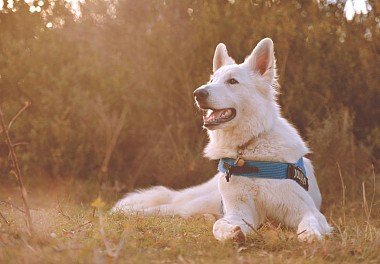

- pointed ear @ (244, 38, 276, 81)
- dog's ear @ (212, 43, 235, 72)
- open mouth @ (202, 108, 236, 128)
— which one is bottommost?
open mouth @ (202, 108, 236, 128)

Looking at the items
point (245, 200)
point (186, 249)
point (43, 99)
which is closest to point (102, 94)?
point (43, 99)

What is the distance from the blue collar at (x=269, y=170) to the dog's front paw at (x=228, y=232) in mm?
539

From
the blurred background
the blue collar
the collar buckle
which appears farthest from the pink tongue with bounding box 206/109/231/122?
the blurred background

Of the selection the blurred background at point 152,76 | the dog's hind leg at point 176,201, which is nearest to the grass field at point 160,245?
the dog's hind leg at point 176,201

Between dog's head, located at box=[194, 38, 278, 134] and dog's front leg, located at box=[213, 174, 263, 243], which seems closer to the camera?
dog's front leg, located at box=[213, 174, 263, 243]

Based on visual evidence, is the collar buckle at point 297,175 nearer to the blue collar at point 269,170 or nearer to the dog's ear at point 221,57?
the blue collar at point 269,170

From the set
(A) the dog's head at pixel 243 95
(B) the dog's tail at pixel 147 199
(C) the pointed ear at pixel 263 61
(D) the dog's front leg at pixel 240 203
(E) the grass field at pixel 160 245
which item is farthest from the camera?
(B) the dog's tail at pixel 147 199

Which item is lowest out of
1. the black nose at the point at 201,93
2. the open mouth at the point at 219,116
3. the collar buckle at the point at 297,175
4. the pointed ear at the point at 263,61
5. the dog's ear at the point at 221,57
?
the collar buckle at the point at 297,175

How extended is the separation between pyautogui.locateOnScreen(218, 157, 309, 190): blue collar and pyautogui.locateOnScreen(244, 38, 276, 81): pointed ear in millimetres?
865

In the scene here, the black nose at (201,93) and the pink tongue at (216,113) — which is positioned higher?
the black nose at (201,93)

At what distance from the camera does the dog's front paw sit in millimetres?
3982

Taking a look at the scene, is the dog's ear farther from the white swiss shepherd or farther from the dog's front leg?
the dog's front leg

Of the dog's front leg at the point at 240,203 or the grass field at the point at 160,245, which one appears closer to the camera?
the grass field at the point at 160,245

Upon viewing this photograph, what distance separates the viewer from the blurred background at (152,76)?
7.81 m
